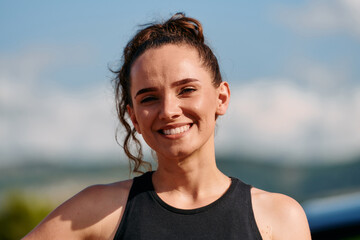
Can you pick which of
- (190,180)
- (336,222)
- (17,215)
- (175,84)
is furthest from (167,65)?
(17,215)

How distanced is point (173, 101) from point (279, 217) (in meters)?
0.77

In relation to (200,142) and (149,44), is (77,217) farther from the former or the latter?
(149,44)

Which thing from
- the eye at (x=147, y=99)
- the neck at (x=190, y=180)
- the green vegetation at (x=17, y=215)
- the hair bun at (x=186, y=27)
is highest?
the hair bun at (x=186, y=27)

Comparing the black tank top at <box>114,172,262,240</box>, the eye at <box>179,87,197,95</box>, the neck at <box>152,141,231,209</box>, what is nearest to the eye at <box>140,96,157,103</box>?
the eye at <box>179,87,197,95</box>

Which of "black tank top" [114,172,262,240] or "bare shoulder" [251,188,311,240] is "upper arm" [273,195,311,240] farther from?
"black tank top" [114,172,262,240]

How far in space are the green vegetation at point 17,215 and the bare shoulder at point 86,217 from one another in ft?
26.5

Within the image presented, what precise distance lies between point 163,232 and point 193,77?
76 cm

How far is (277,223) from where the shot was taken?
2430mm

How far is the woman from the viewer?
237 centimetres

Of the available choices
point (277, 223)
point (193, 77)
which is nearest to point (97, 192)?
point (193, 77)

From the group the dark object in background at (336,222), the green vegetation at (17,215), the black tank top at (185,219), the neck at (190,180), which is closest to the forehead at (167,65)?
the neck at (190,180)

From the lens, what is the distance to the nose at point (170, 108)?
2.35 m

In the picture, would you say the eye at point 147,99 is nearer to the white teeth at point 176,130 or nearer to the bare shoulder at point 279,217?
the white teeth at point 176,130

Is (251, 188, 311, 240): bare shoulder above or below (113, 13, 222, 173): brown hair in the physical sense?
below
